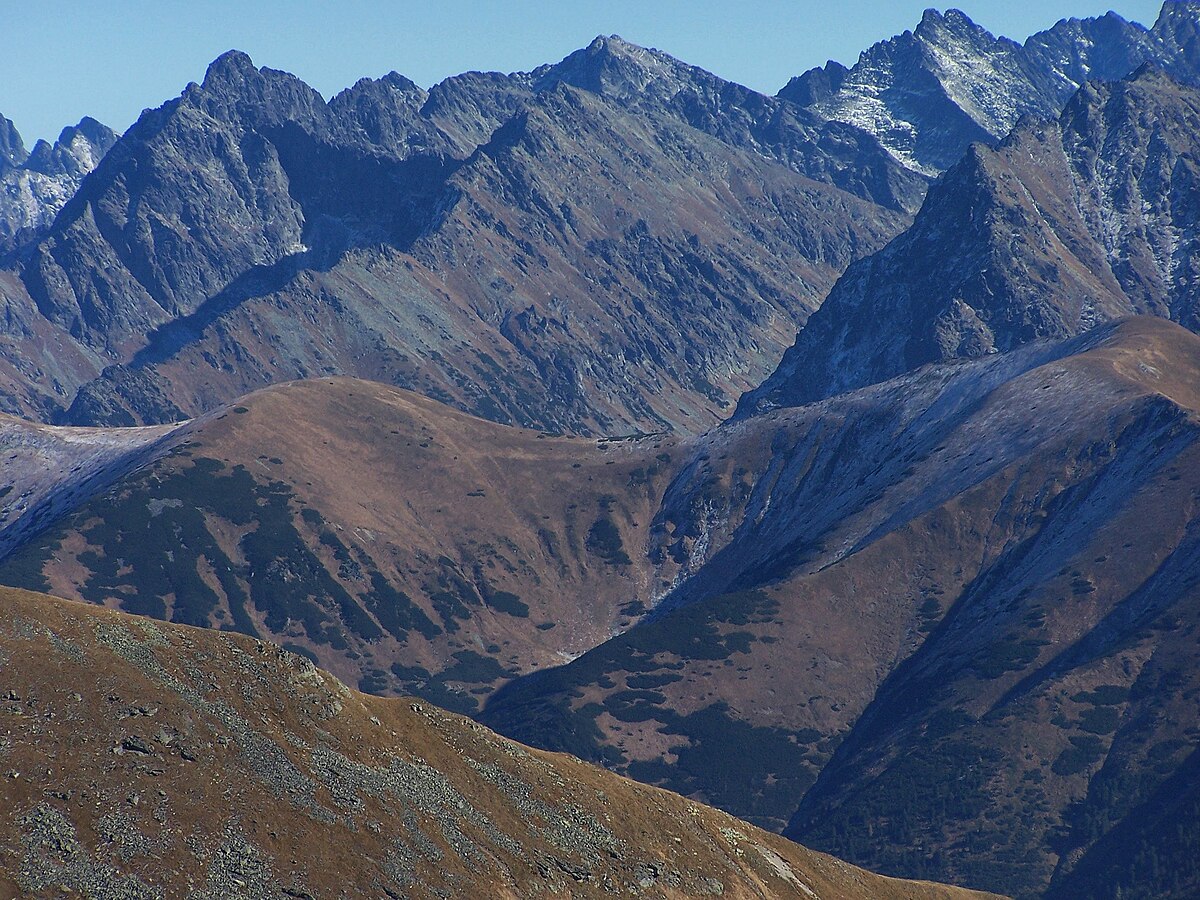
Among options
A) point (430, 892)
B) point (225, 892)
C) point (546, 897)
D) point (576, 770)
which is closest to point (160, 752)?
point (225, 892)

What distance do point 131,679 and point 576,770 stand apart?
128ft

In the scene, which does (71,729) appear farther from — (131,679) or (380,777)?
(380,777)

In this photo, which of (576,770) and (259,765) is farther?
(576,770)

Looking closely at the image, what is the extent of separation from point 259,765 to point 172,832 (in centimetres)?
989

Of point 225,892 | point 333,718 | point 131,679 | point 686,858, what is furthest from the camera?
point 686,858

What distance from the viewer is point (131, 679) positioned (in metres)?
93.6

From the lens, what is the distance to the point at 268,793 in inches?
3548

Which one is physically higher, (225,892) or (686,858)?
(686,858)

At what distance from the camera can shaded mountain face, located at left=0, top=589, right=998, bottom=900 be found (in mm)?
81250

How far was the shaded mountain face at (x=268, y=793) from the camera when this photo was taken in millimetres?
81250

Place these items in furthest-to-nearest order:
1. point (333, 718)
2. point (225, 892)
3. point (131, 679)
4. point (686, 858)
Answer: point (686, 858) < point (333, 718) < point (131, 679) < point (225, 892)

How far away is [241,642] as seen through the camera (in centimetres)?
10438

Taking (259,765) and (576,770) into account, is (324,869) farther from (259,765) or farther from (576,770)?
(576,770)

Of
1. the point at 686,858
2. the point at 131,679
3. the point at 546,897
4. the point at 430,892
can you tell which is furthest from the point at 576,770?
the point at 131,679
